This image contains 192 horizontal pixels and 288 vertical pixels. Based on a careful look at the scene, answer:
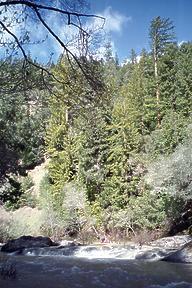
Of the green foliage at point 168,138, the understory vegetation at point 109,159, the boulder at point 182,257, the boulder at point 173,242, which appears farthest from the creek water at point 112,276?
the green foliage at point 168,138

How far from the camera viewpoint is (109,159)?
39812 mm

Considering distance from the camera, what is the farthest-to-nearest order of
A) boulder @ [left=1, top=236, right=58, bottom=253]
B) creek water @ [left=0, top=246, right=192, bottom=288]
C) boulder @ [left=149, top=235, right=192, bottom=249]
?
boulder @ [left=1, top=236, right=58, bottom=253]
boulder @ [left=149, top=235, right=192, bottom=249]
creek water @ [left=0, top=246, right=192, bottom=288]

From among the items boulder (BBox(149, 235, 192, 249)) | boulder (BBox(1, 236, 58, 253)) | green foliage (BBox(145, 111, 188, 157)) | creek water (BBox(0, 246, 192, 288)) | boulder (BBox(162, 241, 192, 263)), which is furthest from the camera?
green foliage (BBox(145, 111, 188, 157))

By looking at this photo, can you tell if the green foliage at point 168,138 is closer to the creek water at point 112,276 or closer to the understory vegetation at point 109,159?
the understory vegetation at point 109,159

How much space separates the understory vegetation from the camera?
19750mm

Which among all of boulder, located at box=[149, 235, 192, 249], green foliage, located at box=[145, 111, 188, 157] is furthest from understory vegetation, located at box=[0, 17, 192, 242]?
boulder, located at box=[149, 235, 192, 249]

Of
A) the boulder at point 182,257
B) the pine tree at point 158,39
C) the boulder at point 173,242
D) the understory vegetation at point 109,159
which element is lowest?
the boulder at point 182,257

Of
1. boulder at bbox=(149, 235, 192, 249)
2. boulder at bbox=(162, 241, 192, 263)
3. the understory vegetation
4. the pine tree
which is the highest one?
the pine tree

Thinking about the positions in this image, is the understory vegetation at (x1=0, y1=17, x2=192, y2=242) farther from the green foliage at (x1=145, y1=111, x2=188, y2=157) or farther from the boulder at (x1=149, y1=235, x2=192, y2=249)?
the boulder at (x1=149, y1=235, x2=192, y2=249)

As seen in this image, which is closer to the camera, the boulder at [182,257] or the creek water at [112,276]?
the creek water at [112,276]

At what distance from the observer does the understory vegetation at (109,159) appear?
1975 centimetres

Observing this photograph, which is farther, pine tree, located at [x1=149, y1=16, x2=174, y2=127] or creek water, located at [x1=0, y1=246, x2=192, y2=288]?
pine tree, located at [x1=149, y1=16, x2=174, y2=127]

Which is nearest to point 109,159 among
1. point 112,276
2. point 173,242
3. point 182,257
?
point 173,242

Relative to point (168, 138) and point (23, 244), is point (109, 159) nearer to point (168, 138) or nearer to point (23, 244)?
point (168, 138)
